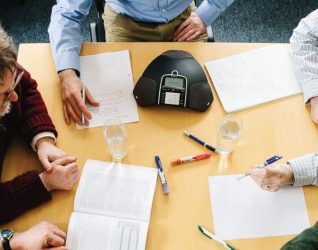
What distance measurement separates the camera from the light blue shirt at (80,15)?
1.27m

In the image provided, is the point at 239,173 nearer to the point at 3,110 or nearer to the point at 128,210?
the point at 128,210

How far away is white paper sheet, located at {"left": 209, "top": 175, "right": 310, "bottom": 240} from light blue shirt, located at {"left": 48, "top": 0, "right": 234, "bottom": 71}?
25.5 inches

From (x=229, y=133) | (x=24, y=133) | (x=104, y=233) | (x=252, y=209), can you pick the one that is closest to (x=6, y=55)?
(x=24, y=133)

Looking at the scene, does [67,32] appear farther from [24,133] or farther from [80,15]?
[24,133]

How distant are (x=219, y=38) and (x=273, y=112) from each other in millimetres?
1256

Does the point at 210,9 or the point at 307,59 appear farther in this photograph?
the point at 210,9

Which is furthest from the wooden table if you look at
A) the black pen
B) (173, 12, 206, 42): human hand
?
(173, 12, 206, 42): human hand

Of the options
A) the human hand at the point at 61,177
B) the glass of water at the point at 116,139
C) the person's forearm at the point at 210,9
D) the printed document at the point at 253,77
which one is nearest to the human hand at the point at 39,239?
the human hand at the point at 61,177

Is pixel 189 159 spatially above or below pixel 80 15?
below

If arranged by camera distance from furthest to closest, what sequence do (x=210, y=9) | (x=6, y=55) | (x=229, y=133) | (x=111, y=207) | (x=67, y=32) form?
(x=210, y=9) → (x=67, y=32) → (x=229, y=133) → (x=111, y=207) → (x=6, y=55)

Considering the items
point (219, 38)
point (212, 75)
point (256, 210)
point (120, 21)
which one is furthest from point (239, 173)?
point (219, 38)

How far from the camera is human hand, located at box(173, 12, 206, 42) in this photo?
1.53 meters

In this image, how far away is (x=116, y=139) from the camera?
109cm

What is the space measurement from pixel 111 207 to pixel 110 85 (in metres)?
0.43
